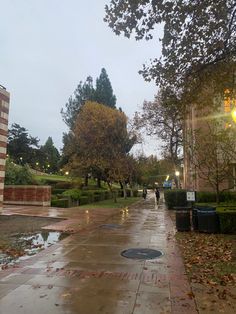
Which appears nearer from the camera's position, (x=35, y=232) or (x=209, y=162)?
(x=35, y=232)

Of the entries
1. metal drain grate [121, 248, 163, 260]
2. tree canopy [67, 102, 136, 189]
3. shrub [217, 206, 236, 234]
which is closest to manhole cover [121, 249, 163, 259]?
metal drain grate [121, 248, 163, 260]

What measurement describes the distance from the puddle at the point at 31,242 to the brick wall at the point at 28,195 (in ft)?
49.8

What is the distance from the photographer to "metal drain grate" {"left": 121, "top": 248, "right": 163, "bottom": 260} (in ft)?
29.9

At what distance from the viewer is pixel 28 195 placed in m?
29.4

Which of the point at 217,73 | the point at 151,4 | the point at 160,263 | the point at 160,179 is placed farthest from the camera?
the point at 160,179

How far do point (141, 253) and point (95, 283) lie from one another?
325 cm

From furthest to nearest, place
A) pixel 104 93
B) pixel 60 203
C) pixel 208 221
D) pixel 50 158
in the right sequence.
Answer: pixel 50 158
pixel 104 93
pixel 60 203
pixel 208 221

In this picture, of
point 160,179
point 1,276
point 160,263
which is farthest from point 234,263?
point 160,179

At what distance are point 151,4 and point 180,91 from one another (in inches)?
123

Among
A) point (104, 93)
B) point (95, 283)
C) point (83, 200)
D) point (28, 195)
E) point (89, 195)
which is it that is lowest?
point (95, 283)

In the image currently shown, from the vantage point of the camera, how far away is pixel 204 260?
866 cm

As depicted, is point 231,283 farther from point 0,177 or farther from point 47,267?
point 0,177

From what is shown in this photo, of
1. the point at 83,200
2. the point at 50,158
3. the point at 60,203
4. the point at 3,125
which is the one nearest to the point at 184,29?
the point at 3,125

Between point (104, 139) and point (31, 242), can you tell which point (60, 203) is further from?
point (31, 242)
